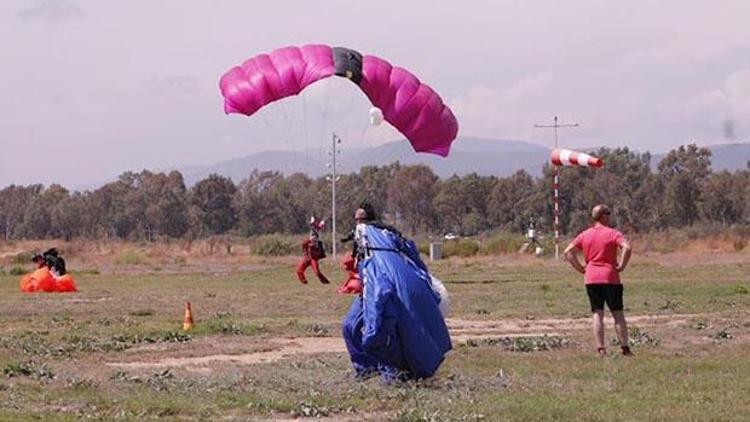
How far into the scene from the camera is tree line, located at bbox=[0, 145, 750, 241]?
90438 millimetres

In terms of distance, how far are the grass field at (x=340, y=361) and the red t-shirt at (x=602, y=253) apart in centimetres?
95

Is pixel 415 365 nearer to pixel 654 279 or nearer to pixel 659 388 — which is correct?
pixel 659 388

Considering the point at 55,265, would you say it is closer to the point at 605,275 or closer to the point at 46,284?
the point at 46,284

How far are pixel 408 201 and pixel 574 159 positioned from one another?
6279 cm

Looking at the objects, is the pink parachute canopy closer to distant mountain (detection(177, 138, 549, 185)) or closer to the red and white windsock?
distant mountain (detection(177, 138, 549, 185))

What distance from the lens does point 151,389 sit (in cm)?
1292

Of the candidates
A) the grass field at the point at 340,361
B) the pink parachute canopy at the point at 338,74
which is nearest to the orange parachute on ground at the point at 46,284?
the grass field at the point at 340,361

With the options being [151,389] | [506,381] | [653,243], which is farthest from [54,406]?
[653,243]

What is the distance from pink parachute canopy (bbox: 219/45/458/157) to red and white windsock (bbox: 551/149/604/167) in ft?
51.8

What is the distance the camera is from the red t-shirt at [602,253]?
50.8ft

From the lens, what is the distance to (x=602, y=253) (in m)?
15.5

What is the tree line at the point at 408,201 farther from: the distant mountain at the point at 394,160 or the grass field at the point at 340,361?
the grass field at the point at 340,361

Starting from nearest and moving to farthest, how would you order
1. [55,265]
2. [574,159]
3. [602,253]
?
[602,253]
[55,265]
[574,159]

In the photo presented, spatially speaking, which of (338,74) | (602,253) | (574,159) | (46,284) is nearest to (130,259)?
(46,284)
